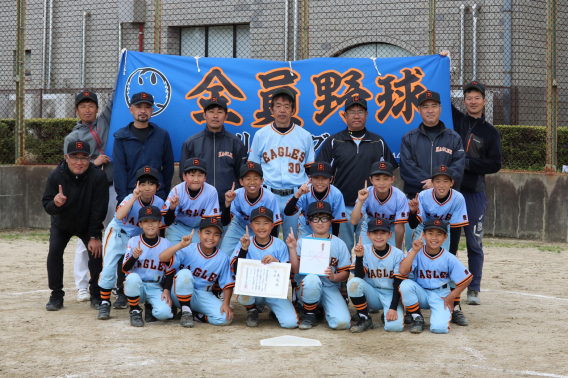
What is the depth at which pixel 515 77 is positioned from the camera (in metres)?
14.3

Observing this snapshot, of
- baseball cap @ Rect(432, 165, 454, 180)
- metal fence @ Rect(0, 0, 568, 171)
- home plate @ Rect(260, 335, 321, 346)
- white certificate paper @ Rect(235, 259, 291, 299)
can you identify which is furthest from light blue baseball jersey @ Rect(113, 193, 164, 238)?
metal fence @ Rect(0, 0, 568, 171)

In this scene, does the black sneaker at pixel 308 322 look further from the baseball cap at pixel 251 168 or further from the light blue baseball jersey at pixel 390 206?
the baseball cap at pixel 251 168

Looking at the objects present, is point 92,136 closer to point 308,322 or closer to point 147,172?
point 147,172

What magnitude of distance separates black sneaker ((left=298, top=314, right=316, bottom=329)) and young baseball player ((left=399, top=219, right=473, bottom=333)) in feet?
2.72

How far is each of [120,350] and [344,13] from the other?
12948mm

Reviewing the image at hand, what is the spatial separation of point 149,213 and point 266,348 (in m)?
1.76

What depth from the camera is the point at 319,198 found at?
20.2 feet

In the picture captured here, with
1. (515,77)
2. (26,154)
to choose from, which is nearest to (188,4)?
(26,154)

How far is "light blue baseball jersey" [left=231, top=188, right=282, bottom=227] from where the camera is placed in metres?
6.16

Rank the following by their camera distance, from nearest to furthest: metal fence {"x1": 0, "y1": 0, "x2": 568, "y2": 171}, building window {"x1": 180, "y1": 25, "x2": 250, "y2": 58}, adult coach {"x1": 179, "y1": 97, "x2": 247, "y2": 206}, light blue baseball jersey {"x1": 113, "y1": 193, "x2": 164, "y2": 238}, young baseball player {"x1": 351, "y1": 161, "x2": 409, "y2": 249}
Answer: young baseball player {"x1": 351, "y1": 161, "x2": 409, "y2": 249}, light blue baseball jersey {"x1": 113, "y1": 193, "x2": 164, "y2": 238}, adult coach {"x1": 179, "y1": 97, "x2": 247, "y2": 206}, metal fence {"x1": 0, "y1": 0, "x2": 568, "y2": 171}, building window {"x1": 180, "y1": 25, "x2": 250, "y2": 58}

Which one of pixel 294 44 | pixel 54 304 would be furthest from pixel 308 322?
pixel 294 44

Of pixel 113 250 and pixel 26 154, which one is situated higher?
pixel 26 154

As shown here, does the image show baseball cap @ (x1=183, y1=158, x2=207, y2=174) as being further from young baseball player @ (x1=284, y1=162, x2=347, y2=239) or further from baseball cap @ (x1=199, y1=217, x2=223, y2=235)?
young baseball player @ (x1=284, y1=162, x2=347, y2=239)

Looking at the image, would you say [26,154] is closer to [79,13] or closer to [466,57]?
[79,13]
